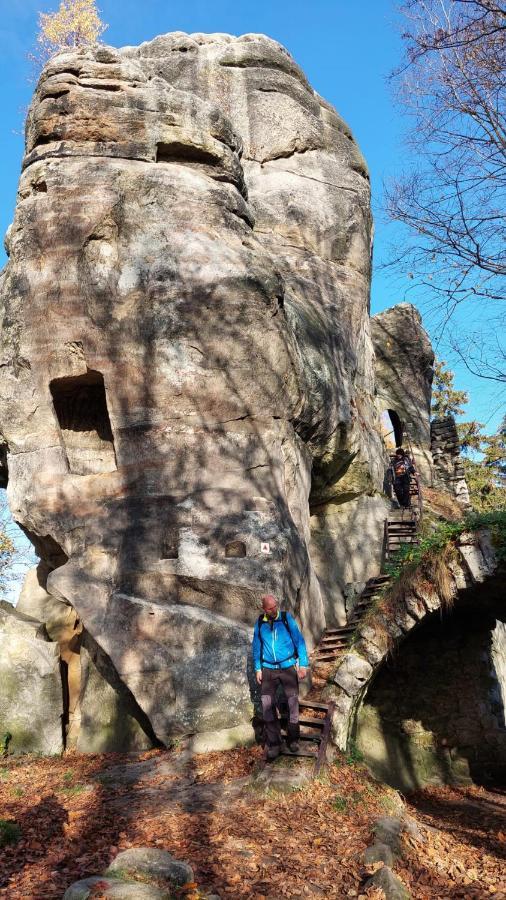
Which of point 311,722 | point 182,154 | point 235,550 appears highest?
point 182,154

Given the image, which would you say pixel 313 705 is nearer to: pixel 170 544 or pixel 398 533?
pixel 170 544

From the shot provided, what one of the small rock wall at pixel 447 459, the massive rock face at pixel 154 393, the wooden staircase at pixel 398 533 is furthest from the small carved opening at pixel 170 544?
the small rock wall at pixel 447 459

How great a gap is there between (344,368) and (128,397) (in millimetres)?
5747

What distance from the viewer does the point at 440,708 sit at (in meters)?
13.7

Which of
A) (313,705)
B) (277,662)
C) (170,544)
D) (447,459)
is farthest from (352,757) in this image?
(447,459)

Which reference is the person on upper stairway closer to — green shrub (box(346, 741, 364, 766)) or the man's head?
green shrub (box(346, 741, 364, 766))

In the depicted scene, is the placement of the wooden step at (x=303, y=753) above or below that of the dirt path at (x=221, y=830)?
above

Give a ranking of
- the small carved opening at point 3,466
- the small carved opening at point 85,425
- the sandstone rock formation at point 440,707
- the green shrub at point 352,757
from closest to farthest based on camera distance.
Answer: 1. the green shrub at point 352,757
2. the small carved opening at point 85,425
3. the small carved opening at point 3,466
4. the sandstone rock formation at point 440,707

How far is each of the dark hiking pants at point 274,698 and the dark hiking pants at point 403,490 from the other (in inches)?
395

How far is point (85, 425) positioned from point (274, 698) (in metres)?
6.06

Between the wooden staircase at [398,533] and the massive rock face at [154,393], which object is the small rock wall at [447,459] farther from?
the massive rock face at [154,393]

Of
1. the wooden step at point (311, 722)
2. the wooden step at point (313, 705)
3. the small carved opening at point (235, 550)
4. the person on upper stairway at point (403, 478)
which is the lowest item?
the wooden step at point (311, 722)

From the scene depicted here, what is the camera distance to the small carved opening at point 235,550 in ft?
31.9

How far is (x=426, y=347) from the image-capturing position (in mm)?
24250
